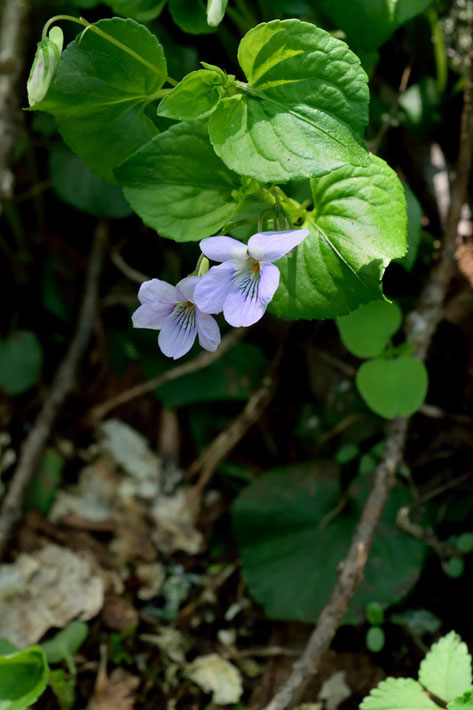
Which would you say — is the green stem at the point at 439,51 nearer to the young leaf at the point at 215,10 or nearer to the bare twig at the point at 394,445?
the bare twig at the point at 394,445

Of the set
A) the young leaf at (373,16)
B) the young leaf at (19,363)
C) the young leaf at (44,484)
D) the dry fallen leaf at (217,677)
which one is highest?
the young leaf at (373,16)

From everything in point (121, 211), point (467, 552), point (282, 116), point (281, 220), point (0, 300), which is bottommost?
point (467, 552)

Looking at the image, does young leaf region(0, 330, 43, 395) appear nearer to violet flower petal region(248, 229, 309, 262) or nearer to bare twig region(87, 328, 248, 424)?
bare twig region(87, 328, 248, 424)

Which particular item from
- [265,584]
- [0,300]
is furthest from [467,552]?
[0,300]

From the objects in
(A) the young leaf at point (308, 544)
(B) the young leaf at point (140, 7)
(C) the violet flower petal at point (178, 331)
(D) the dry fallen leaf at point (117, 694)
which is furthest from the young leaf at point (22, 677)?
(B) the young leaf at point (140, 7)

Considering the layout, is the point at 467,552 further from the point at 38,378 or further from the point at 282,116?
the point at 38,378

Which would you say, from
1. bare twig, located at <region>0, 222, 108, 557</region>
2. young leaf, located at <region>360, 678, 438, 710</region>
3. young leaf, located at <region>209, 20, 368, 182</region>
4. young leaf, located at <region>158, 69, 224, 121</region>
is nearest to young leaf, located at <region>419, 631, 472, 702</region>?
young leaf, located at <region>360, 678, 438, 710</region>

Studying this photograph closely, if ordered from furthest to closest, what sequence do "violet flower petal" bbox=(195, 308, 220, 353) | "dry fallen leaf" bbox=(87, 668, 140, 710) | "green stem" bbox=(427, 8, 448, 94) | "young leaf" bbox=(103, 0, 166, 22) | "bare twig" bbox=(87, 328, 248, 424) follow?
"bare twig" bbox=(87, 328, 248, 424) < "green stem" bbox=(427, 8, 448, 94) < "dry fallen leaf" bbox=(87, 668, 140, 710) < "young leaf" bbox=(103, 0, 166, 22) < "violet flower petal" bbox=(195, 308, 220, 353)
